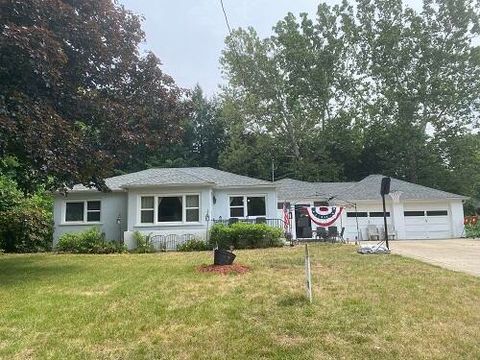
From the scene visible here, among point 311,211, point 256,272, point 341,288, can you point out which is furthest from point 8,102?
point 311,211

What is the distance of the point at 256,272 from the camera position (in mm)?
10227

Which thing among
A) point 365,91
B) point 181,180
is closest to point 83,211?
point 181,180

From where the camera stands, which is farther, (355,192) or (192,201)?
(355,192)

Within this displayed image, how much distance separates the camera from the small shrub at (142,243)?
59.4 ft

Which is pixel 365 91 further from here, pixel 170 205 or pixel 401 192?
pixel 170 205

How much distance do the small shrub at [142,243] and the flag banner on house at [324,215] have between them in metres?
6.82

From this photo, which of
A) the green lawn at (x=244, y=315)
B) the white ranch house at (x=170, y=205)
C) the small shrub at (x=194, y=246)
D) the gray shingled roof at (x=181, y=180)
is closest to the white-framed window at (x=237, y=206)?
the white ranch house at (x=170, y=205)

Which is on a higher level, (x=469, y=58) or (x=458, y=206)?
(x=469, y=58)

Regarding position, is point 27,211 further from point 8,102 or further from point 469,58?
point 469,58

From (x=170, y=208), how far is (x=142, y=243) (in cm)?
206

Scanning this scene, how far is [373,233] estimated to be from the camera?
2553 cm

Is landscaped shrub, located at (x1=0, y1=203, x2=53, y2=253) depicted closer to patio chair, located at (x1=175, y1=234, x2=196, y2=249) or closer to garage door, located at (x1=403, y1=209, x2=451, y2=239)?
patio chair, located at (x1=175, y1=234, x2=196, y2=249)

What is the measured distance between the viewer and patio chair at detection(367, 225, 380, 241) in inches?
998

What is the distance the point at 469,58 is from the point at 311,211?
31028 millimetres
